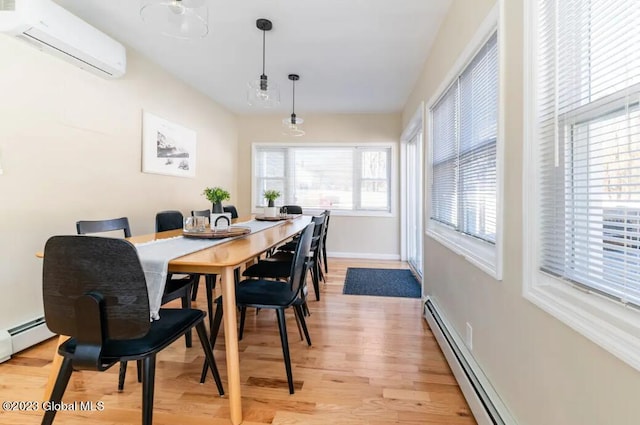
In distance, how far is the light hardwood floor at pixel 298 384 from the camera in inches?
59.8

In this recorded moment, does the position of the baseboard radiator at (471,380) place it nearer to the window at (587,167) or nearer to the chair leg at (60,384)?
the window at (587,167)

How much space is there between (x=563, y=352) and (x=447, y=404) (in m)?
0.87

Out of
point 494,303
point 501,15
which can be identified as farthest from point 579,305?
point 501,15

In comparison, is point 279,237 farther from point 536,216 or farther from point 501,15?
point 501,15

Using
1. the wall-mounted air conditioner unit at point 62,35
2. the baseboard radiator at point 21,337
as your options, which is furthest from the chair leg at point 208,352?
the wall-mounted air conditioner unit at point 62,35

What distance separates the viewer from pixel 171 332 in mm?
1351

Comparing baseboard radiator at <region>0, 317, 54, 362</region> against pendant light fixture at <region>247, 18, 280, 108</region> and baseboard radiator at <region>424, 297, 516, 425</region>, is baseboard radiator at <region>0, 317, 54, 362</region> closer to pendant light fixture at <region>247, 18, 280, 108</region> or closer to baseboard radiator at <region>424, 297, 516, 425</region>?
pendant light fixture at <region>247, 18, 280, 108</region>

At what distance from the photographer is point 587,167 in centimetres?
92

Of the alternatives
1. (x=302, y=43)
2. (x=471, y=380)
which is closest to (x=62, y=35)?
(x=302, y=43)

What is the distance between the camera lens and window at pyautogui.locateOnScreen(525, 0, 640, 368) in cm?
77

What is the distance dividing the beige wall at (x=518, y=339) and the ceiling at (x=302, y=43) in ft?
2.36

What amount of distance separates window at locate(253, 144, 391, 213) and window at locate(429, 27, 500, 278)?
2684mm

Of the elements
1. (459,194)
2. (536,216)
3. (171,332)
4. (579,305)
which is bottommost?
(171,332)

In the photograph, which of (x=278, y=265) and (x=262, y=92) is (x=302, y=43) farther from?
(x=278, y=265)
